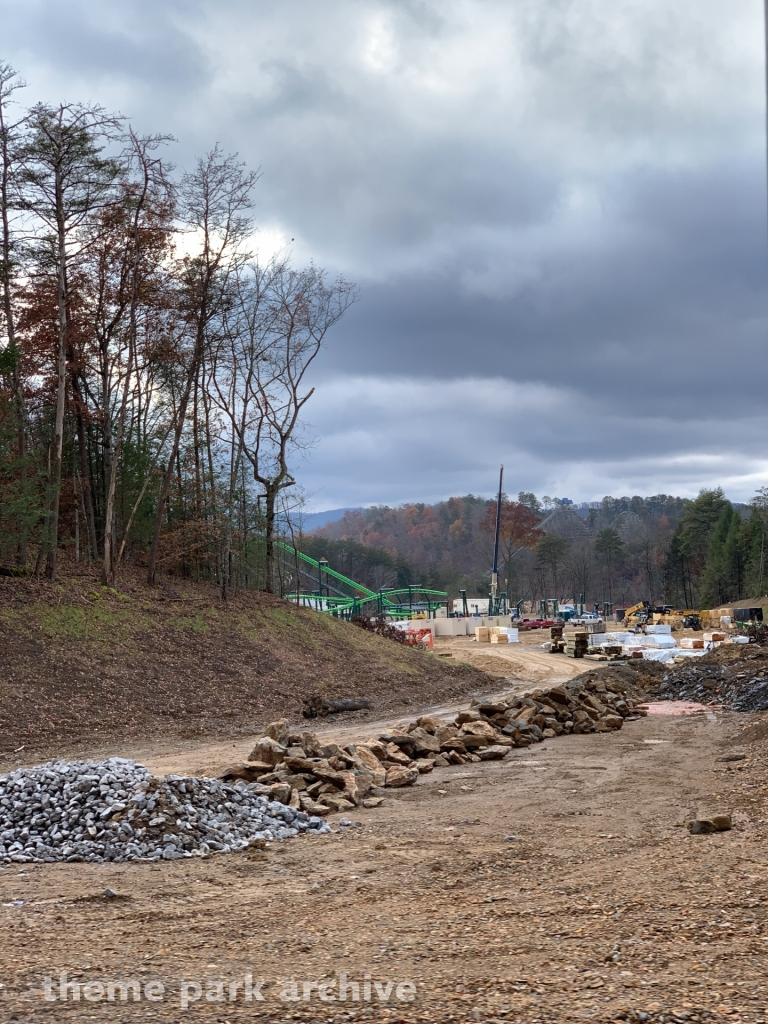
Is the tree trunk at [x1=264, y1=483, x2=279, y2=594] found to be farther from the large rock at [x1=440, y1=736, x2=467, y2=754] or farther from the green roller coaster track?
the large rock at [x1=440, y1=736, x2=467, y2=754]

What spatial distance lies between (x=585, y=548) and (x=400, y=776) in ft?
435

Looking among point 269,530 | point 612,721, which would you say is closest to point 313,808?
point 612,721

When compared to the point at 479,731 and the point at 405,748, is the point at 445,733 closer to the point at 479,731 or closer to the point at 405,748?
the point at 479,731

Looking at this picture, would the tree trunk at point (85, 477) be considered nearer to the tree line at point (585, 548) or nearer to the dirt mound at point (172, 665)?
the dirt mound at point (172, 665)

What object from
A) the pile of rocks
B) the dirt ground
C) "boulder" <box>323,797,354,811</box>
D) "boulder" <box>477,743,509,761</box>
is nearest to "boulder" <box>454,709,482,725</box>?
the pile of rocks

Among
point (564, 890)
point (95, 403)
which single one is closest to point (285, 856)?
point (564, 890)

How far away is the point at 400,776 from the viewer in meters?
12.6

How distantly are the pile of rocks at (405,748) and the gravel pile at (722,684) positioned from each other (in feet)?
8.91

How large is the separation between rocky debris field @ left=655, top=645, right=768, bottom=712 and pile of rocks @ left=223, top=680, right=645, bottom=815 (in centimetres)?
273

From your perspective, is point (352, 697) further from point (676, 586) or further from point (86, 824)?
point (676, 586)

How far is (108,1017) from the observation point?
4.50 m

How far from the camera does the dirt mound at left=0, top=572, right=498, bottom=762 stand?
17.9m

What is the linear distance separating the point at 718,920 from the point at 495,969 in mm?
1611

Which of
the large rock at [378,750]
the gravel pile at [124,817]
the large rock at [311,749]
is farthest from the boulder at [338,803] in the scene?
the large rock at [378,750]
